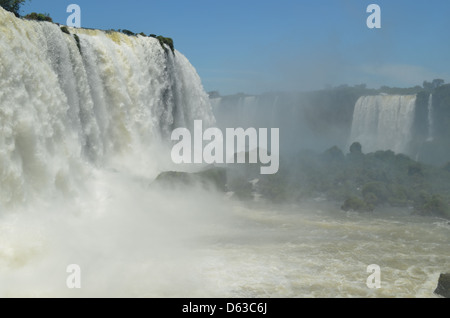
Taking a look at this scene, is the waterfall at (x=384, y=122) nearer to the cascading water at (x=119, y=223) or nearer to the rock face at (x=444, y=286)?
the cascading water at (x=119, y=223)

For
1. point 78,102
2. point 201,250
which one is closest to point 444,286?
point 201,250

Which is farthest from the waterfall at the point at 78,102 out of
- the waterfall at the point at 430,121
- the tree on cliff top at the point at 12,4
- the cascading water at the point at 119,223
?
the waterfall at the point at 430,121

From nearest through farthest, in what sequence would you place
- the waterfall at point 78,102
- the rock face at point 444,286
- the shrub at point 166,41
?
the rock face at point 444,286, the waterfall at point 78,102, the shrub at point 166,41

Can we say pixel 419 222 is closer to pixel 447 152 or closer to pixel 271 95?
pixel 447 152

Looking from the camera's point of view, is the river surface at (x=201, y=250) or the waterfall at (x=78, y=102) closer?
the river surface at (x=201, y=250)

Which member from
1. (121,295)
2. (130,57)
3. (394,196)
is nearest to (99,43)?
(130,57)

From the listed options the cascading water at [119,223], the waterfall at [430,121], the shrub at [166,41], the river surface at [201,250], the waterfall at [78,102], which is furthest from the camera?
the waterfall at [430,121]
